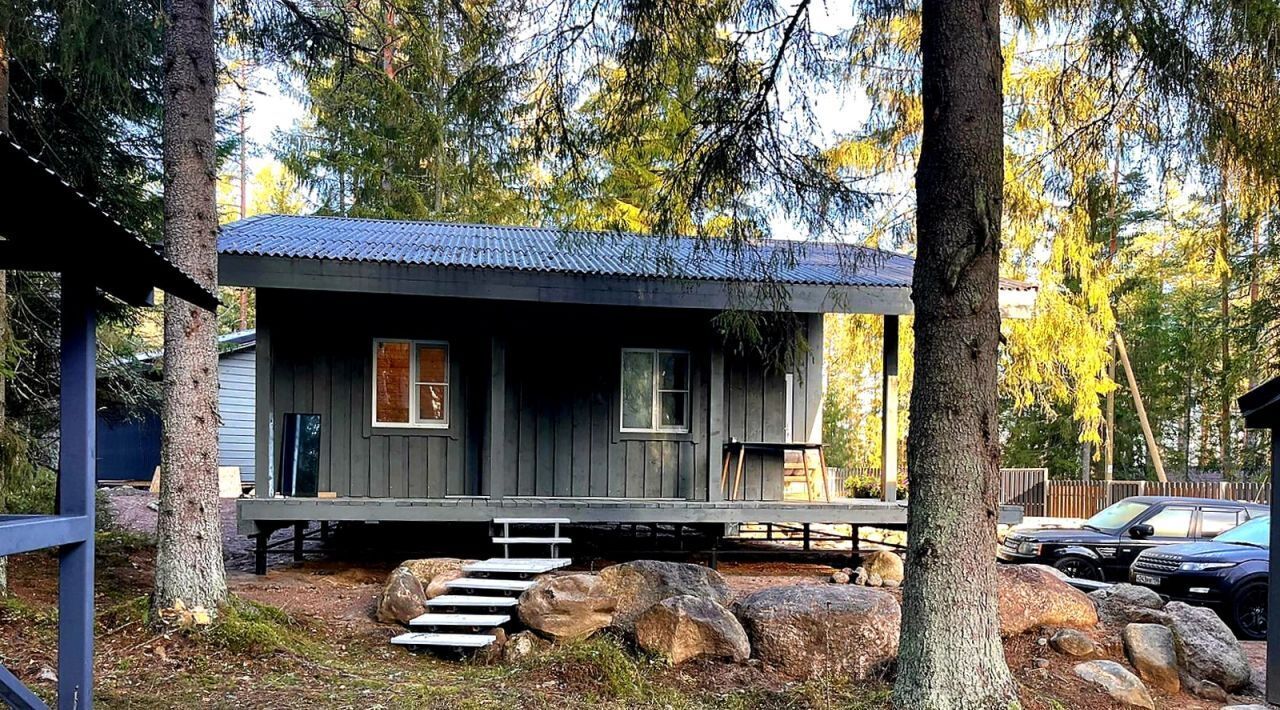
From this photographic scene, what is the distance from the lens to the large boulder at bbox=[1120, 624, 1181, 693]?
258 inches

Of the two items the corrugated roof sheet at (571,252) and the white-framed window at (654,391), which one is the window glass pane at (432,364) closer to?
the corrugated roof sheet at (571,252)

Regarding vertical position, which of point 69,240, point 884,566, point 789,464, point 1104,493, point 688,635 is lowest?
point 1104,493

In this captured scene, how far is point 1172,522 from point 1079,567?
1.39 m

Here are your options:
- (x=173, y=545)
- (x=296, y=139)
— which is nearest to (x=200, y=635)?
(x=173, y=545)

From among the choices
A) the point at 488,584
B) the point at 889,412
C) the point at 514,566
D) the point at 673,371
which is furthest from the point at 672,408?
the point at 488,584

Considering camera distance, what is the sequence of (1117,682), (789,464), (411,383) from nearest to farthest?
1. (1117,682)
2. (411,383)
3. (789,464)

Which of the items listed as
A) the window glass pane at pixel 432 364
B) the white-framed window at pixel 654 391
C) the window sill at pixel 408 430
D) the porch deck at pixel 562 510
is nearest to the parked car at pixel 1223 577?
the porch deck at pixel 562 510

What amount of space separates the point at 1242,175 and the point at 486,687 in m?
6.42

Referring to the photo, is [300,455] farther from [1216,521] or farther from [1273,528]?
[1216,521]

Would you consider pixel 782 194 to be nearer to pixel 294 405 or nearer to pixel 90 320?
pixel 90 320

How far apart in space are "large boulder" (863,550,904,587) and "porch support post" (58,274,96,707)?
845cm

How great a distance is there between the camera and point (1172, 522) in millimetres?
11203

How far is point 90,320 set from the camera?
3.43m

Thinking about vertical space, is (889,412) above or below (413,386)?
below
